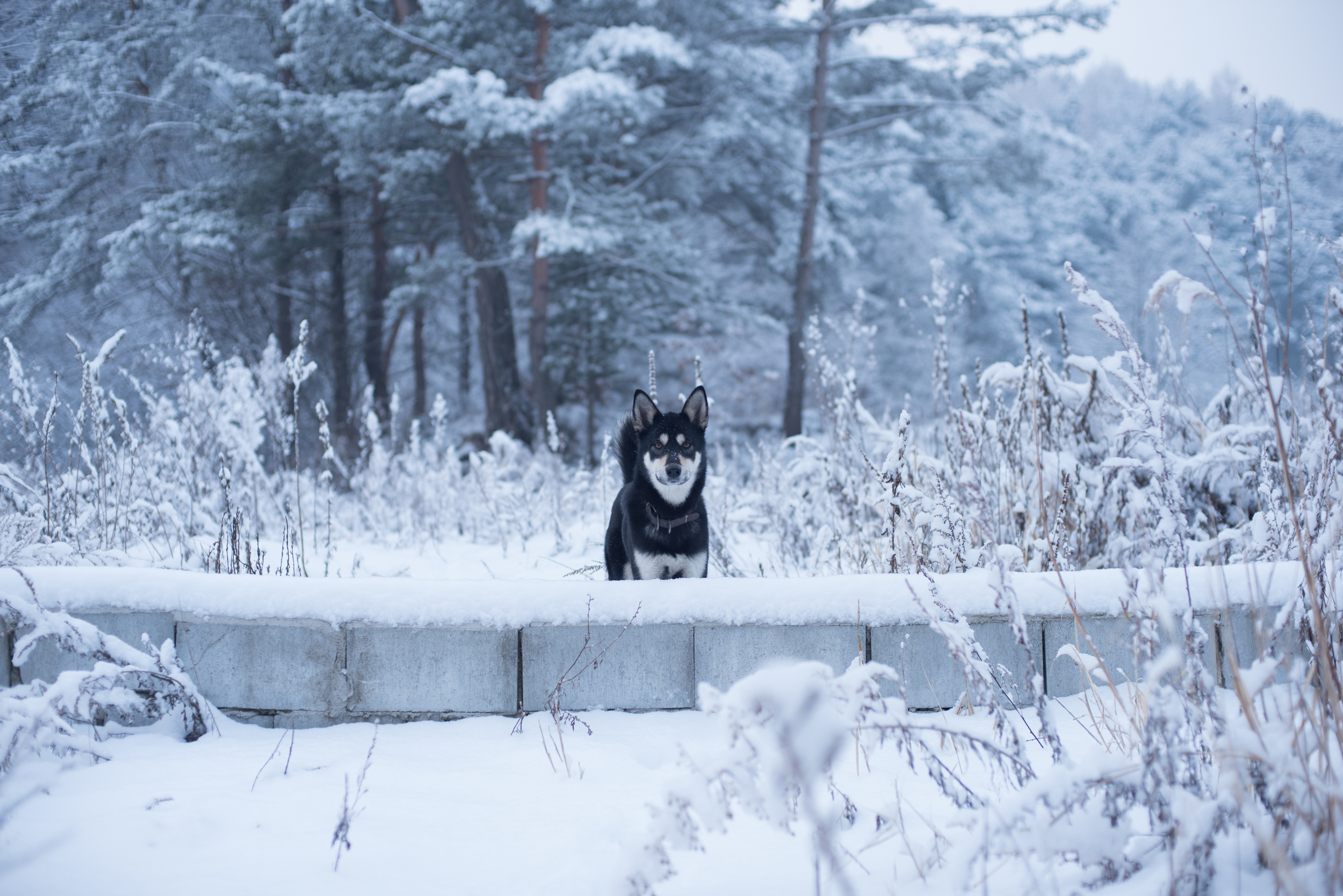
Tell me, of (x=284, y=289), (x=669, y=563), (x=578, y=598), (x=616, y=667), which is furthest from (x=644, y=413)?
(x=284, y=289)

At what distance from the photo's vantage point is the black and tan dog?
2977 millimetres

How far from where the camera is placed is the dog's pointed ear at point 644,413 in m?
3.45

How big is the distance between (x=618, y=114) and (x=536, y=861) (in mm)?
10294

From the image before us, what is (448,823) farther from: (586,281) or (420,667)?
(586,281)

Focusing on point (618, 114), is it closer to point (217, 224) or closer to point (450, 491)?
point (217, 224)

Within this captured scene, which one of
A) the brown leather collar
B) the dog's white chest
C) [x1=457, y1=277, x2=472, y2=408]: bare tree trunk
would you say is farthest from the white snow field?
[x1=457, y1=277, x2=472, y2=408]: bare tree trunk

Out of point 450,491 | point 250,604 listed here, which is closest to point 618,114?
point 450,491

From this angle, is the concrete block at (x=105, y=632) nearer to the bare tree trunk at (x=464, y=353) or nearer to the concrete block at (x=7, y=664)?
the concrete block at (x=7, y=664)

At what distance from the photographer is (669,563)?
2990 mm

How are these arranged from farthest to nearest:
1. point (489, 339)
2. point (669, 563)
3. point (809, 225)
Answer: point (809, 225)
point (489, 339)
point (669, 563)

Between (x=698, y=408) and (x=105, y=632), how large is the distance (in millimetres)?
2342

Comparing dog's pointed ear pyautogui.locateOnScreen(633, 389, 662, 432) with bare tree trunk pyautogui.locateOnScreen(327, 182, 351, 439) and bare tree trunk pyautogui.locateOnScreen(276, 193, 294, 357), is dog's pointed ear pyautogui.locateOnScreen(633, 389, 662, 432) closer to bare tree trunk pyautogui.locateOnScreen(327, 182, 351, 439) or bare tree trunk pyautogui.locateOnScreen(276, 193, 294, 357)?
bare tree trunk pyautogui.locateOnScreen(327, 182, 351, 439)

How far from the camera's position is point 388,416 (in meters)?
12.3

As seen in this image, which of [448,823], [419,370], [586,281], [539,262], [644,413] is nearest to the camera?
[448,823]
